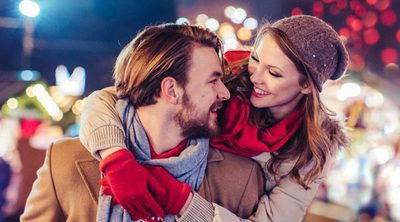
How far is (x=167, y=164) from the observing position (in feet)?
5.64

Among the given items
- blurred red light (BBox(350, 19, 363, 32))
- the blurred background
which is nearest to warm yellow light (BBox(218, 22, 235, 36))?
the blurred background

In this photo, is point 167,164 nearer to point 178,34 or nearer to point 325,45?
point 178,34

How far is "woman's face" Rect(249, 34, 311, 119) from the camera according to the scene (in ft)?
6.29

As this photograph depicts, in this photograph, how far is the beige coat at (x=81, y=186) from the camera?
1760 mm

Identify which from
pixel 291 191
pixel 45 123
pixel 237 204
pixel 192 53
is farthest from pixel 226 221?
pixel 45 123

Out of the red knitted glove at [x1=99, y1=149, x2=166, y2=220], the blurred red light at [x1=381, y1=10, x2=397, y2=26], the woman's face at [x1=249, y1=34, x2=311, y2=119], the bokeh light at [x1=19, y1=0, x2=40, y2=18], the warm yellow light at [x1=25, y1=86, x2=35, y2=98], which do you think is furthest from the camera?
the blurred red light at [x1=381, y1=10, x2=397, y2=26]

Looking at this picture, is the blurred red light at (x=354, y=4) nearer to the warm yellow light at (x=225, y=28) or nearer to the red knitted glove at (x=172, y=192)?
the warm yellow light at (x=225, y=28)

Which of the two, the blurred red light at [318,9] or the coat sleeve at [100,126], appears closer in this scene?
the coat sleeve at [100,126]

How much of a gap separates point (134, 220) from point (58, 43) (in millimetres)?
7753

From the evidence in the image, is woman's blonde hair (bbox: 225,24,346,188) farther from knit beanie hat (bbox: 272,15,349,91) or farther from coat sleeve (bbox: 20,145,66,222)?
coat sleeve (bbox: 20,145,66,222)

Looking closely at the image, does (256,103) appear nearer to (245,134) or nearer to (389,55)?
(245,134)

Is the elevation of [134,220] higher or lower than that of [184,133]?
lower

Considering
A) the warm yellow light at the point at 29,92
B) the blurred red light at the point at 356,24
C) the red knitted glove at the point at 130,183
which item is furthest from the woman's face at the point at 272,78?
the blurred red light at the point at 356,24

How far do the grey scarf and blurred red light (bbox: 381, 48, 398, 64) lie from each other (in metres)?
6.91
